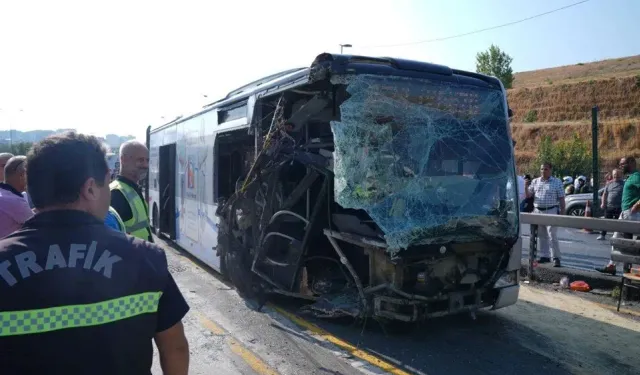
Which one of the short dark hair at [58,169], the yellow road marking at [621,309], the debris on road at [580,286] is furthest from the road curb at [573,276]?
the short dark hair at [58,169]

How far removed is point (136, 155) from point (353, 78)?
2241 mm

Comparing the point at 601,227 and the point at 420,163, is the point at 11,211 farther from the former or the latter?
the point at 601,227

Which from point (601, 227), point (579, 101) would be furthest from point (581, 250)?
point (579, 101)

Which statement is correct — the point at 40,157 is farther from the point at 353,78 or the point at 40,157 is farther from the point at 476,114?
the point at 476,114

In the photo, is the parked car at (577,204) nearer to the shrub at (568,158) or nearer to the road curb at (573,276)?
the road curb at (573,276)

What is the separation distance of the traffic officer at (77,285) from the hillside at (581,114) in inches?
1856

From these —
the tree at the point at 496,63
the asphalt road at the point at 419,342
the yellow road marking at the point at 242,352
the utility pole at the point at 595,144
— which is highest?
the tree at the point at 496,63

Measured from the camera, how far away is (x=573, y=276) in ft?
26.3

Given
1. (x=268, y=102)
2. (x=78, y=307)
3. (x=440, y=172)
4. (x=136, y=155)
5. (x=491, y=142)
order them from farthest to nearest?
(x=268, y=102), (x=491, y=142), (x=440, y=172), (x=136, y=155), (x=78, y=307)

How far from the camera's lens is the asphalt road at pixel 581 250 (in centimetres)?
1025

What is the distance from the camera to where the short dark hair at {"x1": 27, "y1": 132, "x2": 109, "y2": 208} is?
177 cm

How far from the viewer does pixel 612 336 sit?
574cm

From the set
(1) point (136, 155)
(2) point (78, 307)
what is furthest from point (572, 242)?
(2) point (78, 307)

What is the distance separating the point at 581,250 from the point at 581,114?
158 feet
